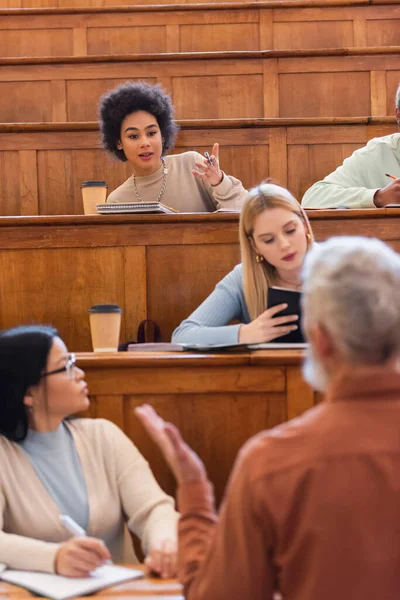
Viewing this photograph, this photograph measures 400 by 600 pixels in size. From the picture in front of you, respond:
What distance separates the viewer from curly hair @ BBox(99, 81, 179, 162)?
252cm

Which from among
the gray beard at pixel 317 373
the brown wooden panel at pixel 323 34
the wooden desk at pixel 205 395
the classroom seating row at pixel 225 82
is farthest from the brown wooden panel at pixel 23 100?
the gray beard at pixel 317 373

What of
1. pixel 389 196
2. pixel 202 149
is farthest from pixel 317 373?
pixel 202 149

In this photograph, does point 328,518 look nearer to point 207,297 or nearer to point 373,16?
point 207,297

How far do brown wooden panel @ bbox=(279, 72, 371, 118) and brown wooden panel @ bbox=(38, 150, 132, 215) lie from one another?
0.68m

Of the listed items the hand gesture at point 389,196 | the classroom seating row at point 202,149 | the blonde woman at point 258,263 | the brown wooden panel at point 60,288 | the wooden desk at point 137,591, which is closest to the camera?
the wooden desk at point 137,591

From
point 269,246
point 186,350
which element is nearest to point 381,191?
point 269,246

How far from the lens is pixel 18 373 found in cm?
141

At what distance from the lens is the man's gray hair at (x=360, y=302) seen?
806mm

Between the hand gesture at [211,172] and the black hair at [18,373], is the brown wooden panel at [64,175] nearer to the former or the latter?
the hand gesture at [211,172]

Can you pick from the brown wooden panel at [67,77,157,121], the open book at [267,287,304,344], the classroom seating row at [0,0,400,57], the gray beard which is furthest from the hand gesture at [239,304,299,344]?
the classroom seating row at [0,0,400,57]

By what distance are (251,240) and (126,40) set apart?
1675 mm

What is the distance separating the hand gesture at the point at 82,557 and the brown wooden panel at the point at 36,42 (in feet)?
8.00

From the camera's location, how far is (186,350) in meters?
1.60

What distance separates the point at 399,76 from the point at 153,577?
7.24 feet
